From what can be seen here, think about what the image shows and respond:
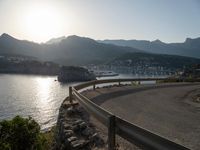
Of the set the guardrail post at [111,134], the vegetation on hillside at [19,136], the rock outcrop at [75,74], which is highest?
the guardrail post at [111,134]

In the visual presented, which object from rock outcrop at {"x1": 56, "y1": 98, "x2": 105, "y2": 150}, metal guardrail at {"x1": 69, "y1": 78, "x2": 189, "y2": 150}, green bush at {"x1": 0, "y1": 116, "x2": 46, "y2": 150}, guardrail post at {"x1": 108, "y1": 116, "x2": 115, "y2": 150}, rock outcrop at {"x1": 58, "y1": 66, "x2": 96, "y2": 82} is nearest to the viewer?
metal guardrail at {"x1": 69, "y1": 78, "x2": 189, "y2": 150}

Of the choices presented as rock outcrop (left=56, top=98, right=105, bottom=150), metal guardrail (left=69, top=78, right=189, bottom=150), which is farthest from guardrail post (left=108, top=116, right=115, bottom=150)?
rock outcrop (left=56, top=98, right=105, bottom=150)

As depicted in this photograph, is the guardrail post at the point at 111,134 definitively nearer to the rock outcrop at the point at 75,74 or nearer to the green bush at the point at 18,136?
the green bush at the point at 18,136

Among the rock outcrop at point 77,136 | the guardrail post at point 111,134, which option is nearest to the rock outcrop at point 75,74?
the rock outcrop at point 77,136

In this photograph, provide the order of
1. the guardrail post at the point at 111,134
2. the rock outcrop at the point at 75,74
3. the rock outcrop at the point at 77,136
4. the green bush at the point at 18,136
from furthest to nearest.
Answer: the rock outcrop at the point at 75,74 < the green bush at the point at 18,136 < the rock outcrop at the point at 77,136 < the guardrail post at the point at 111,134

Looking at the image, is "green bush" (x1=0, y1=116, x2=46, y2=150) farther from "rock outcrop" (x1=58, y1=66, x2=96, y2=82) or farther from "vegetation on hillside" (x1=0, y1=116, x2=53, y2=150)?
"rock outcrop" (x1=58, y1=66, x2=96, y2=82)

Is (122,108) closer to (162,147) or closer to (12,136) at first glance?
(12,136)

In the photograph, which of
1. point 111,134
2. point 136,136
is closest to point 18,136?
point 111,134

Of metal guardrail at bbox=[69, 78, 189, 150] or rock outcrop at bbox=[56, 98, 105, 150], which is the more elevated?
metal guardrail at bbox=[69, 78, 189, 150]

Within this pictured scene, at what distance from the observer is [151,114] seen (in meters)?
12.2

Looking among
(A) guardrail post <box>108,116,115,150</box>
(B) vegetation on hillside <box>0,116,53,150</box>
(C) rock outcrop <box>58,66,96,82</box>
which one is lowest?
(C) rock outcrop <box>58,66,96,82</box>

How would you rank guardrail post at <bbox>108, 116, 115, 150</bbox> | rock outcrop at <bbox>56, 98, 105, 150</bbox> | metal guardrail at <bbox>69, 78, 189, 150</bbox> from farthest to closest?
rock outcrop at <bbox>56, 98, 105, 150</bbox> → guardrail post at <bbox>108, 116, 115, 150</bbox> → metal guardrail at <bbox>69, 78, 189, 150</bbox>

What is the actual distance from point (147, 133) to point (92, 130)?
12.8 feet

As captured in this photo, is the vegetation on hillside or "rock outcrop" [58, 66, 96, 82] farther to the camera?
"rock outcrop" [58, 66, 96, 82]
